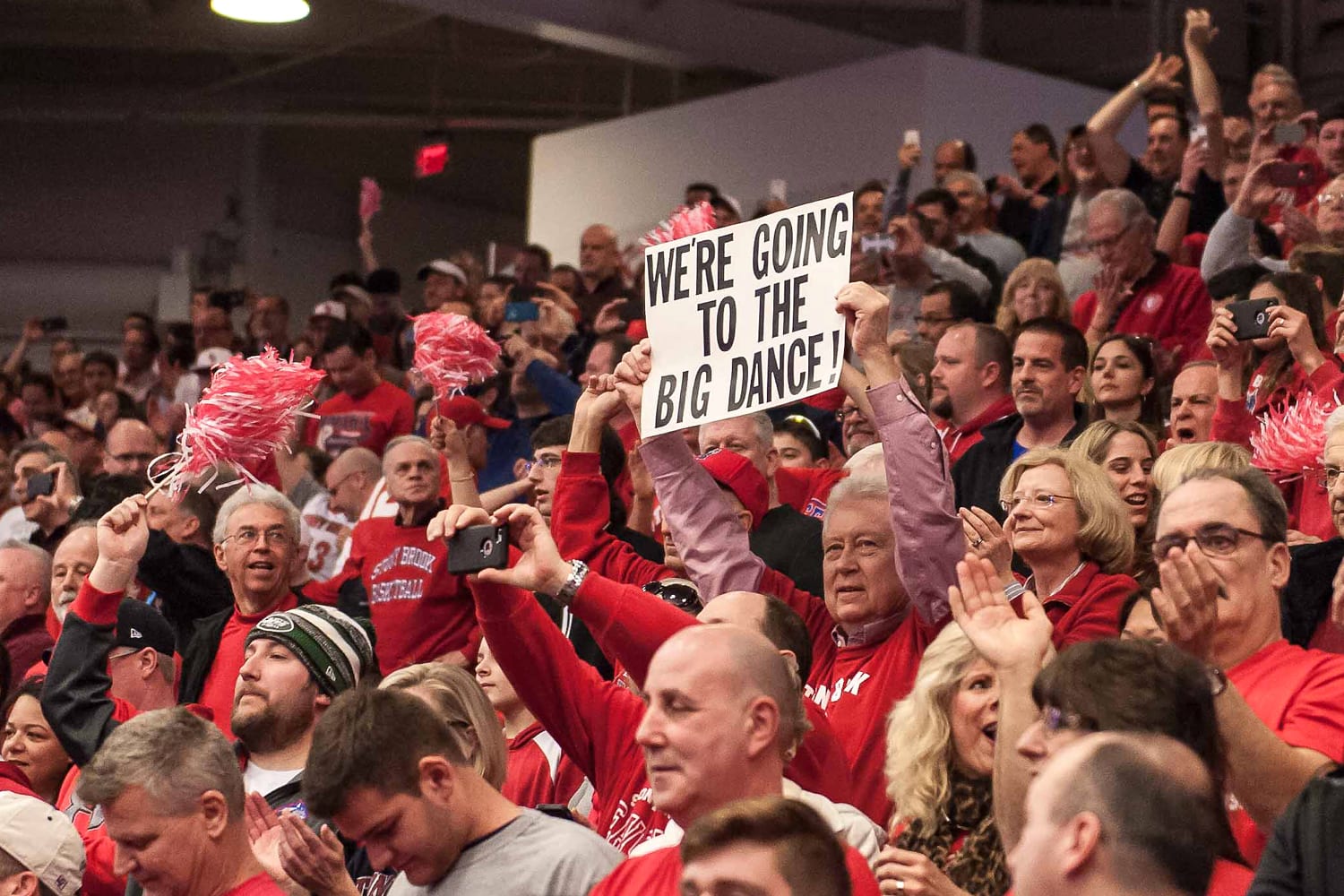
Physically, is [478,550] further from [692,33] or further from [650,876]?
[692,33]

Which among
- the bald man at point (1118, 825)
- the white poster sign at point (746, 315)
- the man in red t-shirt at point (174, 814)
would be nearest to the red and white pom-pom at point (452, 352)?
the white poster sign at point (746, 315)

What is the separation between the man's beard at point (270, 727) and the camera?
3955 mm

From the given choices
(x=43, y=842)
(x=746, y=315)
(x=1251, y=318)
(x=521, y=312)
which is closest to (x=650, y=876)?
(x=43, y=842)

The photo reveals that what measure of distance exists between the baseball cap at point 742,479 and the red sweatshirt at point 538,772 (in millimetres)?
965

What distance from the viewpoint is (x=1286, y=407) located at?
4.74 metres

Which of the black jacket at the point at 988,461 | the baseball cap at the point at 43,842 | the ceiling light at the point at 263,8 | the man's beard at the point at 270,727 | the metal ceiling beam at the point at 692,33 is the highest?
the metal ceiling beam at the point at 692,33

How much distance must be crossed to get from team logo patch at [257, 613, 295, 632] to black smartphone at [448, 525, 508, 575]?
922 millimetres

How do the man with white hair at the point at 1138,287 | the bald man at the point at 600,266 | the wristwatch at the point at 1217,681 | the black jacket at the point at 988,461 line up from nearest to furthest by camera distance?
1. the wristwatch at the point at 1217,681
2. the black jacket at the point at 988,461
3. the man with white hair at the point at 1138,287
4. the bald man at the point at 600,266

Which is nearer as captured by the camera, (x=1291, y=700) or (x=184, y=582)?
(x=1291, y=700)

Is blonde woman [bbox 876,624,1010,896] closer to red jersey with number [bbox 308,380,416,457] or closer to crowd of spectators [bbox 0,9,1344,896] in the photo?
crowd of spectators [bbox 0,9,1344,896]

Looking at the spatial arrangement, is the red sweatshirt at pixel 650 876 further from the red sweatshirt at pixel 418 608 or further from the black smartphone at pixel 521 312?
the black smartphone at pixel 521 312

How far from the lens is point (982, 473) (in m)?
5.24

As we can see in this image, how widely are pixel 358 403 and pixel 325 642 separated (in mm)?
4596

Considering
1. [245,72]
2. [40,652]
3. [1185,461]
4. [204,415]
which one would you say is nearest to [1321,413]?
[1185,461]
